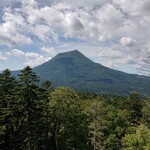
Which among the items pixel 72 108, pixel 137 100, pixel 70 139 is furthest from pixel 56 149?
pixel 137 100

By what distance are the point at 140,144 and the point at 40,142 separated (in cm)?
1781

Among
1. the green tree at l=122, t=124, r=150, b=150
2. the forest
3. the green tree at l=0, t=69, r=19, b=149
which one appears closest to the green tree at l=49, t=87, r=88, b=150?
the forest

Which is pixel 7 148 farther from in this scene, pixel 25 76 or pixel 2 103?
pixel 25 76

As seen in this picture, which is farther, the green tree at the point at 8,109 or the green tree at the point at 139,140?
the green tree at the point at 139,140

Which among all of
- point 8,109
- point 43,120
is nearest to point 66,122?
point 43,120

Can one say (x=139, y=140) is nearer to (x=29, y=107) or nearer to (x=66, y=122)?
(x=66, y=122)

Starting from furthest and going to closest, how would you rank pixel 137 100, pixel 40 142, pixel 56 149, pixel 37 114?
1. pixel 137 100
2. pixel 56 149
3. pixel 40 142
4. pixel 37 114

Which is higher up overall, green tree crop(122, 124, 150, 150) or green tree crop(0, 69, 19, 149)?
green tree crop(0, 69, 19, 149)

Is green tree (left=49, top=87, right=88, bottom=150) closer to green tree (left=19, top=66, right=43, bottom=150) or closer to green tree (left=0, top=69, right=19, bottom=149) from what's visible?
green tree (left=19, top=66, right=43, bottom=150)

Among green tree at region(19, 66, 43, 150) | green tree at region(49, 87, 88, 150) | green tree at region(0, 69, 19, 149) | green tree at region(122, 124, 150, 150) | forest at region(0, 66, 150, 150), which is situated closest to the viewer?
green tree at region(19, 66, 43, 150)

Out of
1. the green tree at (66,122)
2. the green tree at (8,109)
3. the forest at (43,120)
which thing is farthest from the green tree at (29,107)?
the green tree at (66,122)

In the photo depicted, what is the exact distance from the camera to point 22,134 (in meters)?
50.8

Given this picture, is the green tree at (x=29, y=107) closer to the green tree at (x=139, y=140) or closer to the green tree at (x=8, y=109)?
the green tree at (x=8, y=109)

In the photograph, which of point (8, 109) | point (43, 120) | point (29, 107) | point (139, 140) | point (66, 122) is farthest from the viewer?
point (66, 122)
